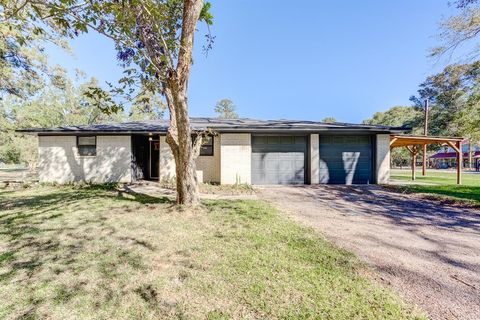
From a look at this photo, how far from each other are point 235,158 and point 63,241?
7.47 meters

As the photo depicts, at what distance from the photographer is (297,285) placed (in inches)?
106

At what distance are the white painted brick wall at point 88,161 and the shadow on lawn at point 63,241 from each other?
381 cm

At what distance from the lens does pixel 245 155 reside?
10758mm

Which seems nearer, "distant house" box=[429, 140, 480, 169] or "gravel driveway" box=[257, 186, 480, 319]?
"gravel driveway" box=[257, 186, 480, 319]

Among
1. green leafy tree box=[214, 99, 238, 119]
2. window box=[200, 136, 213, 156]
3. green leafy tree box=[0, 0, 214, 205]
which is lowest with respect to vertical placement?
window box=[200, 136, 213, 156]

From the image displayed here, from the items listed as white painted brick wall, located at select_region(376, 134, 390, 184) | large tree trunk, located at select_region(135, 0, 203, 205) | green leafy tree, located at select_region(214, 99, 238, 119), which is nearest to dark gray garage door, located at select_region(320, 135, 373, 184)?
white painted brick wall, located at select_region(376, 134, 390, 184)

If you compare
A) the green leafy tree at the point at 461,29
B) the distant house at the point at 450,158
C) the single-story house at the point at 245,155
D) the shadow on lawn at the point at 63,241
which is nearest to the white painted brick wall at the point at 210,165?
the single-story house at the point at 245,155

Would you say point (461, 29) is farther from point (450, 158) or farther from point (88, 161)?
point (450, 158)

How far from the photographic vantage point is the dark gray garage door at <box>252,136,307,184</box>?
11.1 m

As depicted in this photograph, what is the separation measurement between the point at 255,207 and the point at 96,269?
4234mm

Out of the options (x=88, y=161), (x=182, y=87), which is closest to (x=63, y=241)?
(x=182, y=87)

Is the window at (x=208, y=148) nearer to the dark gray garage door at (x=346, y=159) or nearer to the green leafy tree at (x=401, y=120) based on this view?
the dark gray garage door at (x=346, y=159)

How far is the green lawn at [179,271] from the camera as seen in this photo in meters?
2.31

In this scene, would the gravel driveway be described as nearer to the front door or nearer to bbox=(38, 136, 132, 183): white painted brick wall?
the front door
